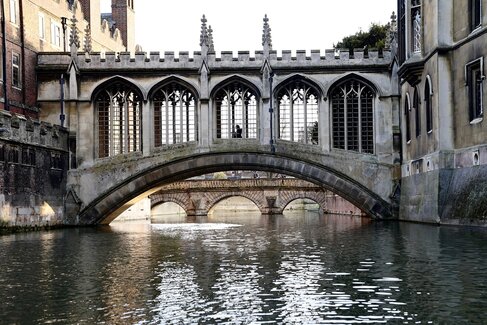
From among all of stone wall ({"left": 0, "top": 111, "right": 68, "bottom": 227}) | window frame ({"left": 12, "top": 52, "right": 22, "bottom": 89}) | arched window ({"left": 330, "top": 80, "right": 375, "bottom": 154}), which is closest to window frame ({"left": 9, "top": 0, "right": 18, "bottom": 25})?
window frame ({"left": 12, "top": 52, "right": 22, "bottom": 89})

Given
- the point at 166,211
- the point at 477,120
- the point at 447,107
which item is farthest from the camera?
the point at 166,211

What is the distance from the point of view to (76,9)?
50.9 m

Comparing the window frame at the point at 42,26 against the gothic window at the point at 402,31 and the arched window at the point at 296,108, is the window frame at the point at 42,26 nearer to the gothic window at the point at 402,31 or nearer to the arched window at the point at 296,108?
the arched window at the point at 296,108

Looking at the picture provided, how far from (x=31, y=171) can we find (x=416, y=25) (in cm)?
1779

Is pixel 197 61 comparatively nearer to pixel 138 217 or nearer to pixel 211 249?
pixel 211 249

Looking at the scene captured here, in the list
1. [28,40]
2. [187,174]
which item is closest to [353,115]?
[187,174]

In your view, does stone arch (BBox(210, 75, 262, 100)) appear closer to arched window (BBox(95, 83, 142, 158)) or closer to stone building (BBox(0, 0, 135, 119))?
arched window (BBox(95, 83, 142, 158))

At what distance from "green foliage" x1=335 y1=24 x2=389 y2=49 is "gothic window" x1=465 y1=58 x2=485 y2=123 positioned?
28140mm

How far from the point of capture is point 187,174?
124 ft

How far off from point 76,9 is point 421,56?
26973 mm

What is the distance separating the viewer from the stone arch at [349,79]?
37.3 m

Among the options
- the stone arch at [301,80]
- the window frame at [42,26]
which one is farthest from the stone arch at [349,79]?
the window frame at [42,26]

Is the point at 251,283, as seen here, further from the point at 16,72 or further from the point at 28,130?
the point at 16,72

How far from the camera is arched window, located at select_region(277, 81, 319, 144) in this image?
124ft
